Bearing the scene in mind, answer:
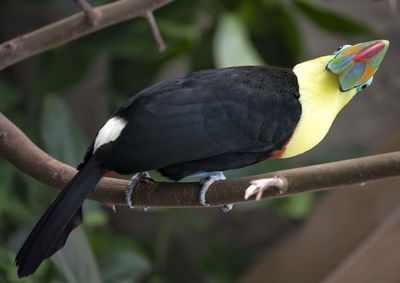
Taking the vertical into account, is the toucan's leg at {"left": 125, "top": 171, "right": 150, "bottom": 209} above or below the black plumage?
below

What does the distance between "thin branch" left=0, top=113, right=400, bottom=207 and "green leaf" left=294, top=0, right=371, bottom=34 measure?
1.11 metres

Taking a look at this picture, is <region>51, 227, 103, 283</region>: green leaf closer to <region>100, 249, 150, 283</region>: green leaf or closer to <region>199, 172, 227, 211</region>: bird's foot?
<region>100, 249, 150, 283</region>: green leaf

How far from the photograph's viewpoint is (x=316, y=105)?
83 centimetres

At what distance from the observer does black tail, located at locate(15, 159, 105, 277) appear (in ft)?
2.41

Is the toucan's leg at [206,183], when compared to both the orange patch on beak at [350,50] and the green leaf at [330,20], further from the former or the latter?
the green leaf at [330,20]

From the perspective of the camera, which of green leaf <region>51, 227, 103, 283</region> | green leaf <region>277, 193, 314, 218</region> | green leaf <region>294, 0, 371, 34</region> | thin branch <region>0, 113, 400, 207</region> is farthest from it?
green leaf <region>277, 193, 314, 218</region>

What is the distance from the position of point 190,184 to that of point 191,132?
8cm

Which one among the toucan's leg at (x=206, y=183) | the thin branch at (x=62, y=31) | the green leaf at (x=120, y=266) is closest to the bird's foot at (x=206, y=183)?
the toucan's leg at (x=206, y=183)

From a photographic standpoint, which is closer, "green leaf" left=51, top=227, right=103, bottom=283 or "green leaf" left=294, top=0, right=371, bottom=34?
"green leaf" left=51, top=227, right=103, bottom=283

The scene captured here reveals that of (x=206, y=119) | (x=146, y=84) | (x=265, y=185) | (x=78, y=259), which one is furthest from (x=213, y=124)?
(x=146, y=84)

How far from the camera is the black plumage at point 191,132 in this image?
0.75 metres

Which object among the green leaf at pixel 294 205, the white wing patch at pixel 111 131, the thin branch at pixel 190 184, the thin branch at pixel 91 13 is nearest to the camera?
the thin branch at pixel 190 184

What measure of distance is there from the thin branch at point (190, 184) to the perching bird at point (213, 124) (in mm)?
23

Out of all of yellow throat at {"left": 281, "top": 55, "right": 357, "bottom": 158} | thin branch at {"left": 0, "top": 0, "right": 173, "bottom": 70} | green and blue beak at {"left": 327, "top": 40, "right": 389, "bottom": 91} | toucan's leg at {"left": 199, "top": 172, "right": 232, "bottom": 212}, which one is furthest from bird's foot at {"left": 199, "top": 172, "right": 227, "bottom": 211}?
thin branch at {"left": 0, "top": 0, "right": 173, "bottom": 70}
